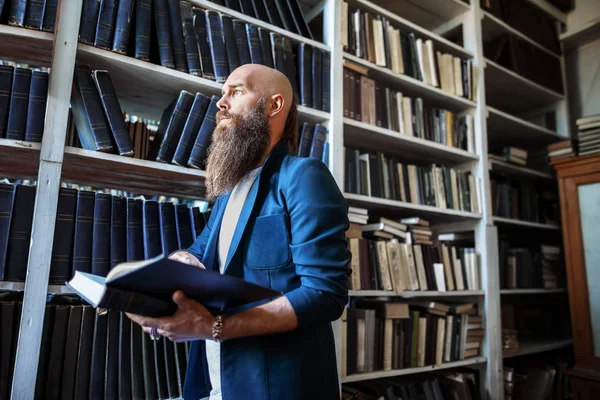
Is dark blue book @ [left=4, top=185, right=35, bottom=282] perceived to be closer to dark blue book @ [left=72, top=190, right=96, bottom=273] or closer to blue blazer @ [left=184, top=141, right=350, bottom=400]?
dark blue book @ [left=72, top=190, right=96, bottom=273]

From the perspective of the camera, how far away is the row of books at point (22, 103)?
113 cm

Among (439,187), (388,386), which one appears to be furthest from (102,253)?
(439,187)

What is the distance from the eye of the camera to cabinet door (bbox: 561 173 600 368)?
2.21 m

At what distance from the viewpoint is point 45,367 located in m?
1.11

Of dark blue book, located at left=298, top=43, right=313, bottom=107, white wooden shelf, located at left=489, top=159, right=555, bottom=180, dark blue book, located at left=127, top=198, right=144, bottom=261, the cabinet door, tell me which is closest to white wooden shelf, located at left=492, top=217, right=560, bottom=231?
the cabinet door

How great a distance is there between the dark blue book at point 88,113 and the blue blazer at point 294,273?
598 mm

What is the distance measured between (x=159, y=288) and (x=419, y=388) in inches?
69.2

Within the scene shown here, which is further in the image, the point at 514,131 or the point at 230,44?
the point at 514,131

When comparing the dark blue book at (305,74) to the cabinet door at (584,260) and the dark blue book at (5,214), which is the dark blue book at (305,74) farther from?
the cabinet door at (584,260)

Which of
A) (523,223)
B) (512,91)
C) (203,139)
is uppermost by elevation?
(512,91)

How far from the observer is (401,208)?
2104 millimetres

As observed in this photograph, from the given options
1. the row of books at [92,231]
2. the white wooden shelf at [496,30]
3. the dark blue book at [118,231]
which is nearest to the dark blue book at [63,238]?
the row of books at [92,231]

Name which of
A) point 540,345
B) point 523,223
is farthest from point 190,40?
point 540,345

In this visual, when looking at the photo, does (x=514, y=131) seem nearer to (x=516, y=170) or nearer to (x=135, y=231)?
(x=516, y=170)
